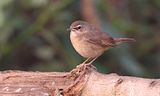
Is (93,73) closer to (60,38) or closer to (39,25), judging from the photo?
(39,25)

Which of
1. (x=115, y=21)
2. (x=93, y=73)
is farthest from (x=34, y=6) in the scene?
(x=93, y=73)

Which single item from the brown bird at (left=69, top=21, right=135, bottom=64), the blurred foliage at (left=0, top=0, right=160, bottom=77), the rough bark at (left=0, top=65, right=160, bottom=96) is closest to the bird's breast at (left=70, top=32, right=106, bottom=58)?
the brown bird at (left=69, top=21, right=135, bottom=64)

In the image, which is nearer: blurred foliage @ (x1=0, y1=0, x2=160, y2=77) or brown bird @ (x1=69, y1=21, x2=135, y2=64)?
brown bird @ (x1=69, y1=21, x2=135, y2=64)

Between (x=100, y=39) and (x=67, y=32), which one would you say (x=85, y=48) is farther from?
(x=67, y=32)

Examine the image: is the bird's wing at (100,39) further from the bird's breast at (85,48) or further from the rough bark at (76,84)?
the rough bark at (76,84)

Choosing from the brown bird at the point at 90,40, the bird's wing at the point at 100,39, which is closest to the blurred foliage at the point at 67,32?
the brown bird at the point at 90,40

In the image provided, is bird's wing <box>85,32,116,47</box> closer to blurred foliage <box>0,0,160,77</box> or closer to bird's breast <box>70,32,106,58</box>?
bird's breast <box>70,32,106,58</box>

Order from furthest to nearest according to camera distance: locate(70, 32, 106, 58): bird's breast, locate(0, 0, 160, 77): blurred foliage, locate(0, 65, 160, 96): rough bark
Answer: locate(0, 0, 160, 77): blurred foliage → locate(70, 32, 106, 58): bird's breast → locate(0, 65, 160, 96): rough bark
